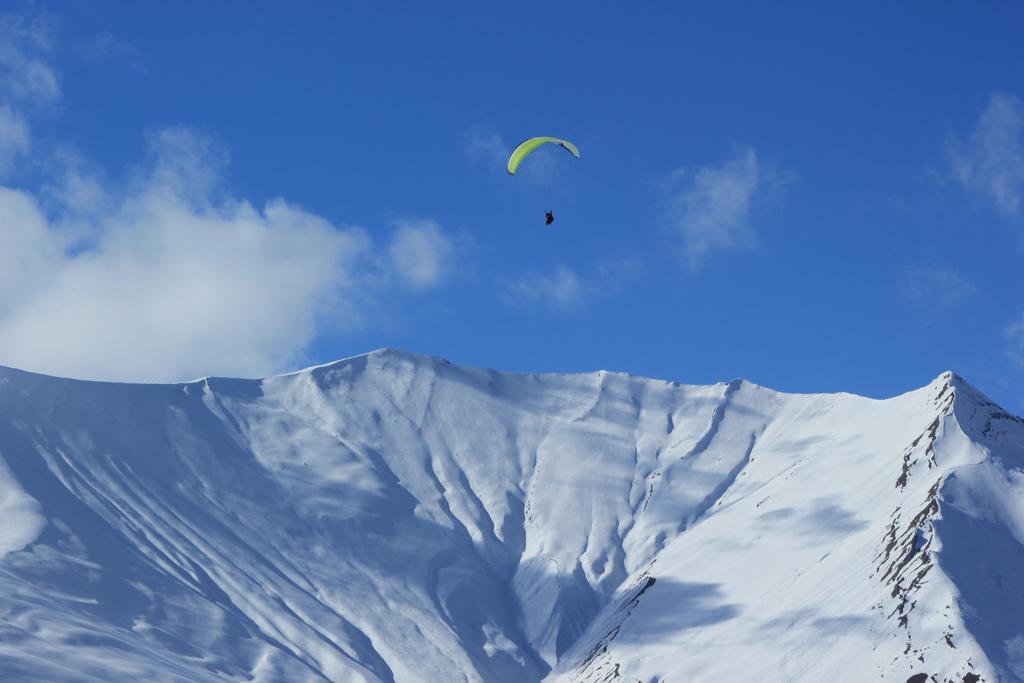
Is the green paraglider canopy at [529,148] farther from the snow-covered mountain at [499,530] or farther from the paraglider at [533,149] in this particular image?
the snow-covered mountain at [499,530]

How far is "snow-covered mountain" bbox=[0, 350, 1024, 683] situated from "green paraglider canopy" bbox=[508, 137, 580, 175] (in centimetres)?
4504

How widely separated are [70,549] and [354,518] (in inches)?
1576

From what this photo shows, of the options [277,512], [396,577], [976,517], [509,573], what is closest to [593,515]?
[509,573]

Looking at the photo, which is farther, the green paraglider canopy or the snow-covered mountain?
the snow-covered mountain

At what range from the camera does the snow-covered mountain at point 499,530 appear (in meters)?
105

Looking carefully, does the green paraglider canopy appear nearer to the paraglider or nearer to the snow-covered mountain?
the paraglider

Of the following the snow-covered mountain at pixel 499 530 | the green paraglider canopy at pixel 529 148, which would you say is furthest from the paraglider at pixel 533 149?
the snow-covered mountain at pixel 499 530

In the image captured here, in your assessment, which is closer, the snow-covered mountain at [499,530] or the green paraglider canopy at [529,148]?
the green paraglider canopy at [529,148]

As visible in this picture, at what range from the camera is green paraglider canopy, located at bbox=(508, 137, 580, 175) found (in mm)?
83000

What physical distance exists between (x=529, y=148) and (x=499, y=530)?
289 feet

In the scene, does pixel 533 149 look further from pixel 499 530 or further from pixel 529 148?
pixel 499 530

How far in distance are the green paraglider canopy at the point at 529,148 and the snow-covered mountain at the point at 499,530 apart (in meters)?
45.0

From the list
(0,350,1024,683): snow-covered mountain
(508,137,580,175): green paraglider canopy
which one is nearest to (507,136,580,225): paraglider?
(508,137,580,175): green paraglider canopy

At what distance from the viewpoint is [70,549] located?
421 ft
